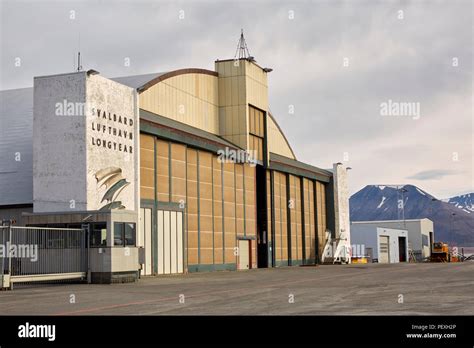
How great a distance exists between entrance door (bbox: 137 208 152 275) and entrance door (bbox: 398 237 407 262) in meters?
85.4

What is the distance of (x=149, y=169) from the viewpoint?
41594 mm

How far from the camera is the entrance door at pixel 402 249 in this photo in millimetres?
119950

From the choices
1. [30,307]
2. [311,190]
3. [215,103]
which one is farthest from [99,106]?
[311,190]

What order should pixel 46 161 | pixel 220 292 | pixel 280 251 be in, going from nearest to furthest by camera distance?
1. pixel 220 292
2. pixel 46 161
3. pixel 280 251

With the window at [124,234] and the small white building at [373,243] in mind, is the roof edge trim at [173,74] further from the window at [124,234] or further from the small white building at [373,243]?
the small white building at [373,243]

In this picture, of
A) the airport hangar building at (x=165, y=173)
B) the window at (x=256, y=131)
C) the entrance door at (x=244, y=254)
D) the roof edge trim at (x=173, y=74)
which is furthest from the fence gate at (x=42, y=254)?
the window at (x=256, y=131)

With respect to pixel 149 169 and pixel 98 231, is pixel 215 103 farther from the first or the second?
pixel 98 231

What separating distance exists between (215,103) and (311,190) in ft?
64.7

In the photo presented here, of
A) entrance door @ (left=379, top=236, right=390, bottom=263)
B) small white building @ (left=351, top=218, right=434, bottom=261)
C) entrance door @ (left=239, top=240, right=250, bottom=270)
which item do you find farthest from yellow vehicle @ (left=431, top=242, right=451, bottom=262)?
small white building @ (left=351, top=218, right=434, bottom=261)

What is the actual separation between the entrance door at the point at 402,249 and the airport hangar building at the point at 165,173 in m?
47.7

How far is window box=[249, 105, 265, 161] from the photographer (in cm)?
5831

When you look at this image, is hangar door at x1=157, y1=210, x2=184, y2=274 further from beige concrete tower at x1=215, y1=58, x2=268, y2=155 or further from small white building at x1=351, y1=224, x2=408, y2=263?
small white building at x1=351, y1=224, x2=408, y2=263

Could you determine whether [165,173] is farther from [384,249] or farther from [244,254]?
[384,249]
